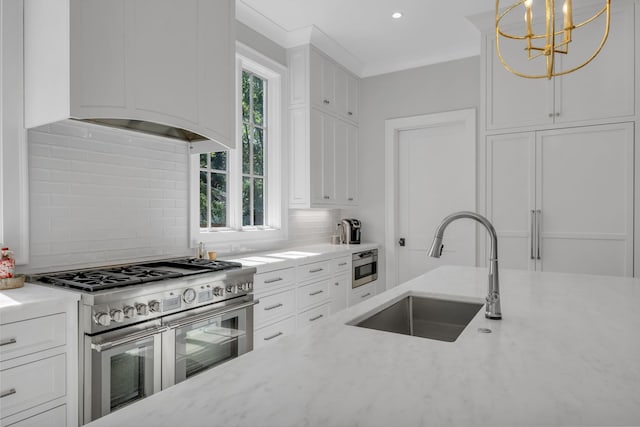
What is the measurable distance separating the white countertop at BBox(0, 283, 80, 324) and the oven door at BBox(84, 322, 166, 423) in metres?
0.21

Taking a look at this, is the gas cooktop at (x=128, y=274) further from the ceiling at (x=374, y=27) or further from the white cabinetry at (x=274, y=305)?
the ceiling at (x=374, y=27)

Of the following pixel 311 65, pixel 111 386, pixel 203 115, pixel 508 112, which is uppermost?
pixel 311 65

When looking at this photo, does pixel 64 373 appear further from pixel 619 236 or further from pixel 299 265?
pixel 619 236

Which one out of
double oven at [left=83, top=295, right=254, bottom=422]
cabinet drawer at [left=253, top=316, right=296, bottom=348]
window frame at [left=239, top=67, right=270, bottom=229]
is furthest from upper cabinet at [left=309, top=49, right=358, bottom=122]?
double oven at [left=83, top=295, right=254, bottom=422]

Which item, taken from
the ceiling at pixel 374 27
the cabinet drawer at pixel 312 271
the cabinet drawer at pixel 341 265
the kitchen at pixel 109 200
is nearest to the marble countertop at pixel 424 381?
the kitchen at pixel 109 200

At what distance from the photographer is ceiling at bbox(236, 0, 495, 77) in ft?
11.3

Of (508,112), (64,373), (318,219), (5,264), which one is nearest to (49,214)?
(5,264)

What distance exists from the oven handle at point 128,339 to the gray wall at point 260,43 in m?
2.54

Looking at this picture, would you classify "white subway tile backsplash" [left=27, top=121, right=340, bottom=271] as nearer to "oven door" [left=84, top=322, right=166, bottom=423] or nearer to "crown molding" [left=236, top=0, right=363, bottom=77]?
"oven door" [left=84, top=322, right=166, bottom=423]

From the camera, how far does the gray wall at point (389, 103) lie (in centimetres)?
439

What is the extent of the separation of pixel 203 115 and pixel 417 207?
9.65ft

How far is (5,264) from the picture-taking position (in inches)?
74.0

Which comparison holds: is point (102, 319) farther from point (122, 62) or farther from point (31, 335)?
point (122, 62)

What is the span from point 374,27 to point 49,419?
12.3ft
